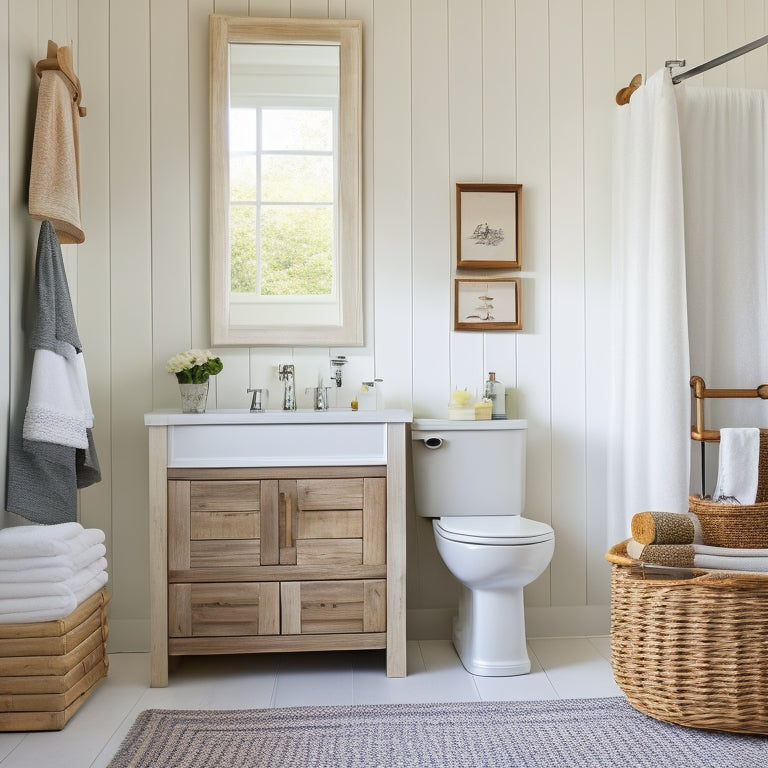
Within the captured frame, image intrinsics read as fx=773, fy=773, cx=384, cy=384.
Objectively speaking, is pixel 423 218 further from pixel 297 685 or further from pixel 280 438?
pixel 297 685

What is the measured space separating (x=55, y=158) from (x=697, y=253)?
2.08 meters

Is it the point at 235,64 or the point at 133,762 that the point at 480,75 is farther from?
the point at 133,762

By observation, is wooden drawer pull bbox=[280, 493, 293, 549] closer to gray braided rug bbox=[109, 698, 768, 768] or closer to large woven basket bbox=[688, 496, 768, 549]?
gray braided rug bbox=[109, 698, 768, 768]

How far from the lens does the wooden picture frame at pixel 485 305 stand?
2.80 meters

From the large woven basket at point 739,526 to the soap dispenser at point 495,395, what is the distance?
0.79 meters

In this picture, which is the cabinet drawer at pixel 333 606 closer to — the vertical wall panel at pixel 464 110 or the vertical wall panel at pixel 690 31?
the vertical wall panel at pixel 464 110

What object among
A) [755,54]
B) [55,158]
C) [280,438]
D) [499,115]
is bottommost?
[280,438]

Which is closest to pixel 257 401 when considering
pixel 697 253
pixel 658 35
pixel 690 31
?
pixel 697 253

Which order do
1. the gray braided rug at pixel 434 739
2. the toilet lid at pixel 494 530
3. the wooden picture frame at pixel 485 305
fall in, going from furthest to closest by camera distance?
the wooden picture frame at pixel 485 305, the toilet lid at pixel 494 530, the gray braided rug at pixel 434 739

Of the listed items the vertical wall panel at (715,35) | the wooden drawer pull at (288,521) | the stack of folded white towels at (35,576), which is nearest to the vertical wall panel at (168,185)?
the wooden drawer pull at (288,521)

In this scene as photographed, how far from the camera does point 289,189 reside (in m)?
2.76

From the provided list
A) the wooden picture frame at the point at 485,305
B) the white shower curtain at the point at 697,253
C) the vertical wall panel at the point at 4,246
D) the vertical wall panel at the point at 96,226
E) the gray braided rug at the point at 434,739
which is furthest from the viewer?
the wooden picture frame at the point at 485,305

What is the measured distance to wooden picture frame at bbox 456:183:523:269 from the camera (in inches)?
110

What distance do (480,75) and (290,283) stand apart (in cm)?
103
